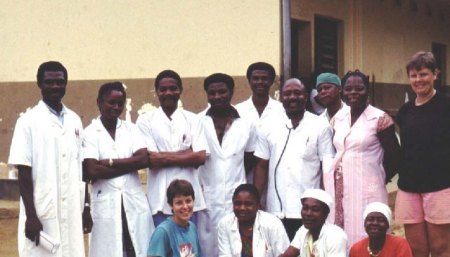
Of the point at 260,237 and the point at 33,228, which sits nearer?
the point at 33,228

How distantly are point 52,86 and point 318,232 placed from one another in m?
2.08

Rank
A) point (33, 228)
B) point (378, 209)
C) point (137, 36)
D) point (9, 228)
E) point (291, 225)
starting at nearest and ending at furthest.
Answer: point (33, 228) < point (378, 209) < point (291, 225) < point (137, 36) < point (9, 228)

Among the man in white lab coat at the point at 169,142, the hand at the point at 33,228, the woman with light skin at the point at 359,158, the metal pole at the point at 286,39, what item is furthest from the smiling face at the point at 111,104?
the metal pole at the point at 286,39

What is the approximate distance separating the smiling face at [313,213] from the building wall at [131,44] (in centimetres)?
358

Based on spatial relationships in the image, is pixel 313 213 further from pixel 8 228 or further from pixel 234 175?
pixel 8 228

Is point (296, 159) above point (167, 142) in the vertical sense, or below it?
below

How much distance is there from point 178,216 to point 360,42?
628cm

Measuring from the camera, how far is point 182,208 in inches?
210

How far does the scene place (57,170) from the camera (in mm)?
5016

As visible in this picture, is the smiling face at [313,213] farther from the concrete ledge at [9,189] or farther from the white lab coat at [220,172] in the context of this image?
the concrete ledge at [9,189]

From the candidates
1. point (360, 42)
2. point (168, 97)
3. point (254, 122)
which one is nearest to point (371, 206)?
point (254, 122)

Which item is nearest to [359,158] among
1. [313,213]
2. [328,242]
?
[313,213]

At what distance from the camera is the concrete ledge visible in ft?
34.3

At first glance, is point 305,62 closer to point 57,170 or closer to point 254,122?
point 254,122
